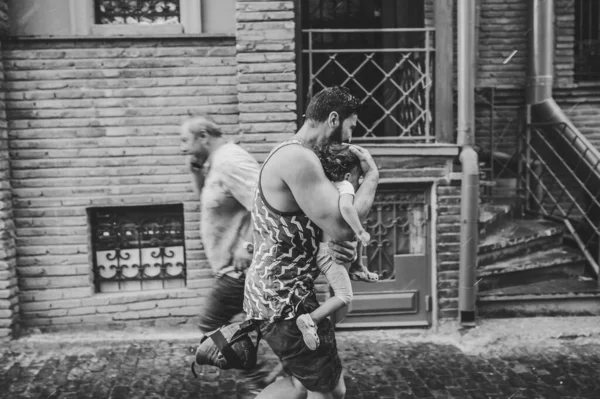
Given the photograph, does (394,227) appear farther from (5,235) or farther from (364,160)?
(5,235)

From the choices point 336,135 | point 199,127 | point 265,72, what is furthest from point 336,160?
point 265,72

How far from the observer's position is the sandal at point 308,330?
3.06 m

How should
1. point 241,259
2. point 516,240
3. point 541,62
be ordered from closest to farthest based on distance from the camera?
point 241,259, point 516,240, point 541,62

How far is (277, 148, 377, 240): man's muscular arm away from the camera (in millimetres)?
2932

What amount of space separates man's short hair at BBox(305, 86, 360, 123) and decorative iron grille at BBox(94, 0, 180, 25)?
374cm

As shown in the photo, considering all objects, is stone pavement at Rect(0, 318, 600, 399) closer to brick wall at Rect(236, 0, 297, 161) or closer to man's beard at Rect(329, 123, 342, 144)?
brick wall at Rect(236, 0, 297, 161)

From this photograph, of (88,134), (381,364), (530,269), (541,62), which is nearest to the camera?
(381,364)

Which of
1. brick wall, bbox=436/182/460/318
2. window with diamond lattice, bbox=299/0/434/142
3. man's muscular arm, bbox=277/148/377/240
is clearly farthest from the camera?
window with diamond lattice, bbox=299/0/434/142

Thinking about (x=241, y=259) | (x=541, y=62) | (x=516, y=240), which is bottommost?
(x=516, y=240)

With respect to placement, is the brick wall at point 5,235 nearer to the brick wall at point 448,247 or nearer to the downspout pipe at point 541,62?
the brick wall at point 448,247

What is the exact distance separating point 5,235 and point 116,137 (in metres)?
1.40

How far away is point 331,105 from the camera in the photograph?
3.12 metres

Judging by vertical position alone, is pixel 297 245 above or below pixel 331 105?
below

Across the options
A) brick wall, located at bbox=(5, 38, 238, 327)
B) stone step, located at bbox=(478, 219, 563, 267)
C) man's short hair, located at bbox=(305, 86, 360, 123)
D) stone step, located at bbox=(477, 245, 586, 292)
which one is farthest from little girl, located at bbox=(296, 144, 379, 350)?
stone step, located at bbox=(478, 219, 563, 267)
